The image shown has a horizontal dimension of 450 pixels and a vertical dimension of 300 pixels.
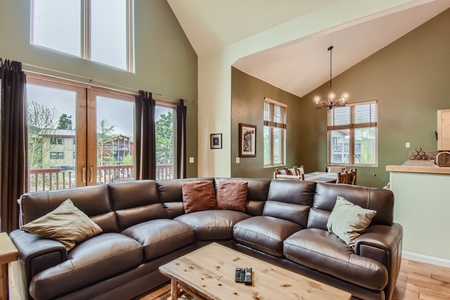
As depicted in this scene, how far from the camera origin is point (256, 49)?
14.4 ft

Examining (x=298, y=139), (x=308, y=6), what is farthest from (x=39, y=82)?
(x=298, y=139)

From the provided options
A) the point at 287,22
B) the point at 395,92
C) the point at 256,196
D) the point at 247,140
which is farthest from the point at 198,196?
the point at 395,92

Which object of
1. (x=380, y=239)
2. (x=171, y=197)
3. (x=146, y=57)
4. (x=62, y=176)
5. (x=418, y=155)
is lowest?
(x=380, y=239)

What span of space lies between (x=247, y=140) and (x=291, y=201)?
95.6 inches

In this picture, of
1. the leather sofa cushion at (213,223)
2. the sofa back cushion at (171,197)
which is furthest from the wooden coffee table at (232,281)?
the sofa back cushion at (171,197)

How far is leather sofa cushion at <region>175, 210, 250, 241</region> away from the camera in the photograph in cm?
266

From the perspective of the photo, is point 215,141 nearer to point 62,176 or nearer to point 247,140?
point 247,140

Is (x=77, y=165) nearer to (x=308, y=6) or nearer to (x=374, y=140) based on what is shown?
(x=308, y=6)

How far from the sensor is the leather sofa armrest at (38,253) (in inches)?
65.3

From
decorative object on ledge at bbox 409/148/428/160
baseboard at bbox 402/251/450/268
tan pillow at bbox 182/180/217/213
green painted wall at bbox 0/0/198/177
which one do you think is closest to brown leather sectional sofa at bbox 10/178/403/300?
tan pillow at bbox 182/180/217/213

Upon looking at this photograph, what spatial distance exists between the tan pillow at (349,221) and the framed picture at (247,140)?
277 cm

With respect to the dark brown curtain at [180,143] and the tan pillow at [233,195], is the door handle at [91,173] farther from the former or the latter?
the tan pillow at [233,195]

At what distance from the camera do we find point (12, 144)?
286 cm

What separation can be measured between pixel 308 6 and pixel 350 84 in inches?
143
